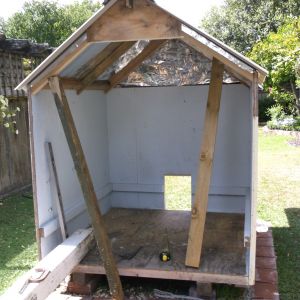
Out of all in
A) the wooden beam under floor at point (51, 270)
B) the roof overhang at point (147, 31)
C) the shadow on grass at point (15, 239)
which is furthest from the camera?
the shadow on grass at point (15, 239)

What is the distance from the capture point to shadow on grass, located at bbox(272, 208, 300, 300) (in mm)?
4105

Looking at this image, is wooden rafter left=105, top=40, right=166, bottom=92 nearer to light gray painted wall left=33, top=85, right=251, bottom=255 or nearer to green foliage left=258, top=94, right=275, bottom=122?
light gray painted wall left=33, top=85, right=251, bottom=255

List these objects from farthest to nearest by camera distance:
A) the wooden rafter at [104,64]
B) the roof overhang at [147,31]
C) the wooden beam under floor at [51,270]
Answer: the wooden rafter at [104,64], the roof overhang at [147,31], the wooden beam under floor at [51,270]

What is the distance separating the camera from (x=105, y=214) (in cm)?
586

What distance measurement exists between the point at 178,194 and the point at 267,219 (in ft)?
6.93

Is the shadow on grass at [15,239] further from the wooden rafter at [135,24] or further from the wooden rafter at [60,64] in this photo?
the wooden rafter at [135,24]

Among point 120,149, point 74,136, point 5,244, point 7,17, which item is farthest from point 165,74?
point 7,17

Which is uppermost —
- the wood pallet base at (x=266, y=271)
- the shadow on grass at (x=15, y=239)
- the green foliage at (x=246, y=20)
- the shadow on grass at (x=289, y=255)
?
the green foliage at (x=246, y=20)

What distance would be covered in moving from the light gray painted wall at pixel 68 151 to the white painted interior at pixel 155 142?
1cm

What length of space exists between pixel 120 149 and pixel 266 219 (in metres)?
2.36

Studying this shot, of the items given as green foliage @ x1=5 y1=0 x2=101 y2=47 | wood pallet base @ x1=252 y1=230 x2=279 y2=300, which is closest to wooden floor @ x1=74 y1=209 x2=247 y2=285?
wood pallet base @ x1=252 y1=230 x2=279 y2=300

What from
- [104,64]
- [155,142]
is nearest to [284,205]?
[155,142]

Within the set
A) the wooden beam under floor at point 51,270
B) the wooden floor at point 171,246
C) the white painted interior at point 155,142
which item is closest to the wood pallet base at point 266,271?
the wooden floor at point 171,246

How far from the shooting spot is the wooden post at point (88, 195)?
12.5 feet
